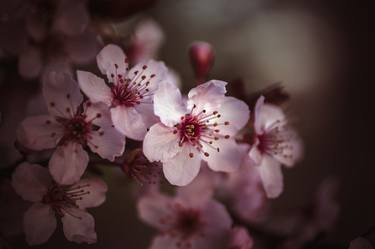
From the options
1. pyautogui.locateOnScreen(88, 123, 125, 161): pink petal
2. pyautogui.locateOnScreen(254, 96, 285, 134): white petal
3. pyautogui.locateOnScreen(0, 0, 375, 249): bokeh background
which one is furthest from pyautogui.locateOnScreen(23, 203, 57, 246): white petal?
pyautogui.locateOnScreen(0, 0, 375, 249): bokeh background

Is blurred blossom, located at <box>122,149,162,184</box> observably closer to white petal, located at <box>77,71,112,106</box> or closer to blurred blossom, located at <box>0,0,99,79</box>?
white petal, located at <box>77,71,112,106</box>

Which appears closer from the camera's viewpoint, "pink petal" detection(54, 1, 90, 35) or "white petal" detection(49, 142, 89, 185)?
"white petal" detection(49, 142, 89, 185)

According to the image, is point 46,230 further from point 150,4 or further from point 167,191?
point 150,4

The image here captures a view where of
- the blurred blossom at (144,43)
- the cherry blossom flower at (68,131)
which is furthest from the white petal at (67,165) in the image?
the blurred blossom at (144,43)

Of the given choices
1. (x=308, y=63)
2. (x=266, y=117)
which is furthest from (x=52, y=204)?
(x=308, y=63)

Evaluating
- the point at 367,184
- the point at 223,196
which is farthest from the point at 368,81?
the point at 223,196

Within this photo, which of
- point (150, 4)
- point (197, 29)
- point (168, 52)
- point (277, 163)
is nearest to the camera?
Answer: point (277, 163)
